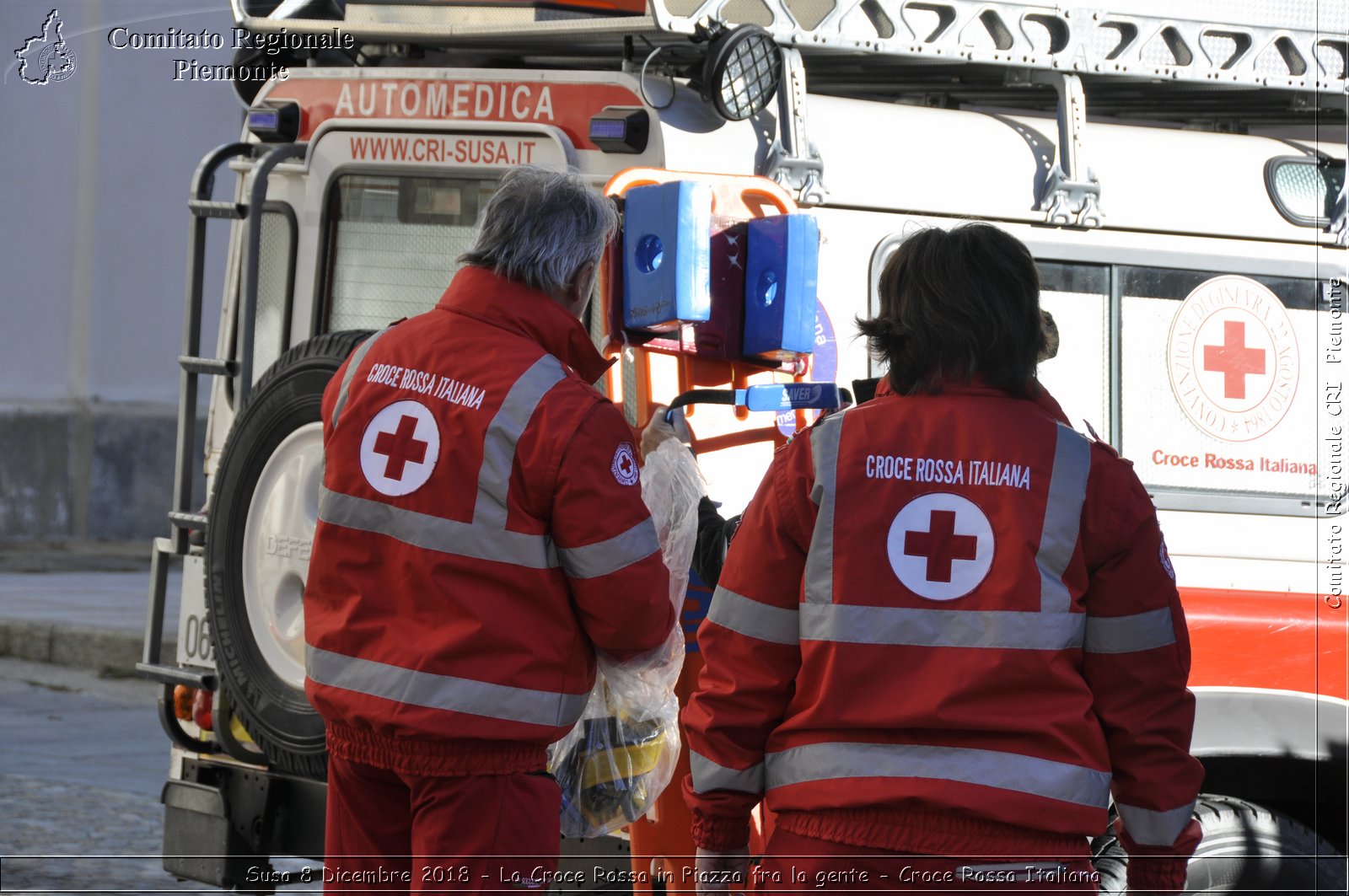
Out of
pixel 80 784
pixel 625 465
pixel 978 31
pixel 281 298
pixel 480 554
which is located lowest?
pixel 80 784

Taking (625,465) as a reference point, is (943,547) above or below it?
below

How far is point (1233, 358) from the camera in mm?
4242

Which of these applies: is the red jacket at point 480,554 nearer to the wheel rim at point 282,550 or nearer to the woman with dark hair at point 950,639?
the woman with dark hair at point 950,639

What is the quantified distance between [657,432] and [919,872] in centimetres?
136

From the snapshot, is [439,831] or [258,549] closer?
[439,831]

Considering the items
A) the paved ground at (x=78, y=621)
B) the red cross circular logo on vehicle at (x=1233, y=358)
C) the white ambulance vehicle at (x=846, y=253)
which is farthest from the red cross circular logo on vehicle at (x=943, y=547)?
the paved ground at (x=78, y=621)

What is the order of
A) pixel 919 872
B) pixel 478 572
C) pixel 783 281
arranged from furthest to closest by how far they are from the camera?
1. pixel 783 281
2. pixel 478 572
3. pixel 919 872

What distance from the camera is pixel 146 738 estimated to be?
8859mm

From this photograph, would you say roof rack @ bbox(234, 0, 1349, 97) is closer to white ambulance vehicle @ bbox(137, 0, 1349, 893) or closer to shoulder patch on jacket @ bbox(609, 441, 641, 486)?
white ambulance vehicle @ bbox(137, 0, 1349, 893)

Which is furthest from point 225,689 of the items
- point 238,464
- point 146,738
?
point 146,738

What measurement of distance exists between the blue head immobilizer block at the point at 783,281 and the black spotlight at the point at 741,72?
0.31m

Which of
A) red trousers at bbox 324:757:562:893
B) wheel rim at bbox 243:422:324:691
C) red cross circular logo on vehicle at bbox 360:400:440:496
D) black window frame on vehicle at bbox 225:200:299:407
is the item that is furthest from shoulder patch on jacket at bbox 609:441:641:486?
black window frame on vehicle at bbox 225:200:299:407

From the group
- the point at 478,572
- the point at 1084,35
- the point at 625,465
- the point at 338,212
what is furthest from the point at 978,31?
the point at 478,572

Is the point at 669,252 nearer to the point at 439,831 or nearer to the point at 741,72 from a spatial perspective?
the point at 741,72
